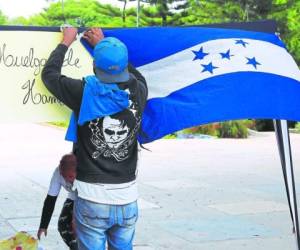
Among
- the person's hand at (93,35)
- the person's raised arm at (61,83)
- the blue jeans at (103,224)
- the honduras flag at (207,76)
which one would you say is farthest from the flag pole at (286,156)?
the person's raised arm at (61,83)

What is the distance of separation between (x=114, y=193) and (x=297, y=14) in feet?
102

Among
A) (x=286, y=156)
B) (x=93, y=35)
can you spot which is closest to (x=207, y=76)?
(x=93, y=35)

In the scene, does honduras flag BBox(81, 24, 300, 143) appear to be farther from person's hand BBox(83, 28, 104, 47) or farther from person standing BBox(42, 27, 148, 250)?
person standing BBox(42, 27, 148, 250)

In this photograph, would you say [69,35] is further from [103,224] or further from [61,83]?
[103,224]

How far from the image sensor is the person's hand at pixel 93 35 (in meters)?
4.05

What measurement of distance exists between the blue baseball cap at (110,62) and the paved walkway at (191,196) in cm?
337

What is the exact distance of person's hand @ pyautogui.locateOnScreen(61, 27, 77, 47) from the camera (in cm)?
389

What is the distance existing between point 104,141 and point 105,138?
0.02 meters

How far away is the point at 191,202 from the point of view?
367 inches

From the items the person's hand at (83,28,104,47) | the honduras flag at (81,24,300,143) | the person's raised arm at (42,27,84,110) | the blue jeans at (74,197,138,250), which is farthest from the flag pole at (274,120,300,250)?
the person's raised arm at (42,27,84,110)

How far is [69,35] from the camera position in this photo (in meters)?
3.98

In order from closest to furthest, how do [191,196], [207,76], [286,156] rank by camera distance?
[207,76]
[286,156]
[191,196]

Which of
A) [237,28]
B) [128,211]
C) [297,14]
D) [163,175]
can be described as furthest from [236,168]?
[297,14]

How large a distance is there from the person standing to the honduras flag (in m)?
0.72
